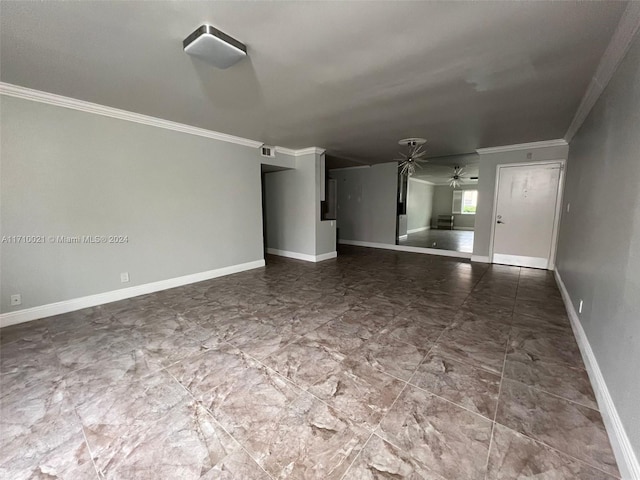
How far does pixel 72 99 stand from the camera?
3.06m

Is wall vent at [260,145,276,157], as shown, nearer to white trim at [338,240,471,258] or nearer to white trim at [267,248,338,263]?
white trim at [267,248,338,263]

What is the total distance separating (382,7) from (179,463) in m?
2.79

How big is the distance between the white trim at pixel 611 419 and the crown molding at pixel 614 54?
2211mm

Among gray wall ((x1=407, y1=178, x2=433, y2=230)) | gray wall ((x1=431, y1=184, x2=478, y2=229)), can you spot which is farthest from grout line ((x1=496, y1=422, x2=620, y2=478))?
gray wall ((x1=431, y1=184, x2=478, y2=229))

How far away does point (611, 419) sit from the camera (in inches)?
59.0

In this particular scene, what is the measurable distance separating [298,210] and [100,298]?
3.82 m

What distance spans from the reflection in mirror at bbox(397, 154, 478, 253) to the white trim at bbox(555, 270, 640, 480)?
16.9ft

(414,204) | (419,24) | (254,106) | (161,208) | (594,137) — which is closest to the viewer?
(419,24)

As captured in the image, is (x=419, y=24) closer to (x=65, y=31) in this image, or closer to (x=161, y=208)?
(x=65, y=31)

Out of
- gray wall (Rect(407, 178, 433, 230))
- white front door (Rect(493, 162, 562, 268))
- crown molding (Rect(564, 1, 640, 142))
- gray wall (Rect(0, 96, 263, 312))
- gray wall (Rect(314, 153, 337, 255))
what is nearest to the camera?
crown molding (Rect(564, 1, 640, 142))

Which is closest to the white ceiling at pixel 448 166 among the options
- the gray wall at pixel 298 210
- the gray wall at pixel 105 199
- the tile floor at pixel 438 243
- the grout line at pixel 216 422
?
the tile floor at pixel 438 243

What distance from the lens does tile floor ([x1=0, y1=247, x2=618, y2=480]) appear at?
53.5 inches

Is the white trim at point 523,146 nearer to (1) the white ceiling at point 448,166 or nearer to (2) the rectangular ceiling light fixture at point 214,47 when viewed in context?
(1) the white ceiling at point 448,166

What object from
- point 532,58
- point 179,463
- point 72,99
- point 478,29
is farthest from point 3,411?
point 532,58
